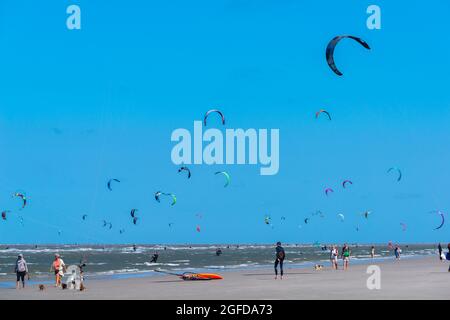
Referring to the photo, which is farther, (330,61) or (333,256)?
(333,256)

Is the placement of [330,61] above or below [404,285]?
above

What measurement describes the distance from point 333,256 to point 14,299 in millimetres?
23609

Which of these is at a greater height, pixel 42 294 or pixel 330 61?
pixel 330 61

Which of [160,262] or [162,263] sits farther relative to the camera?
[160,262]

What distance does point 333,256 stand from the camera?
127 feet

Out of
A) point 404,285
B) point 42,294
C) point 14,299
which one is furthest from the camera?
point 404,285
